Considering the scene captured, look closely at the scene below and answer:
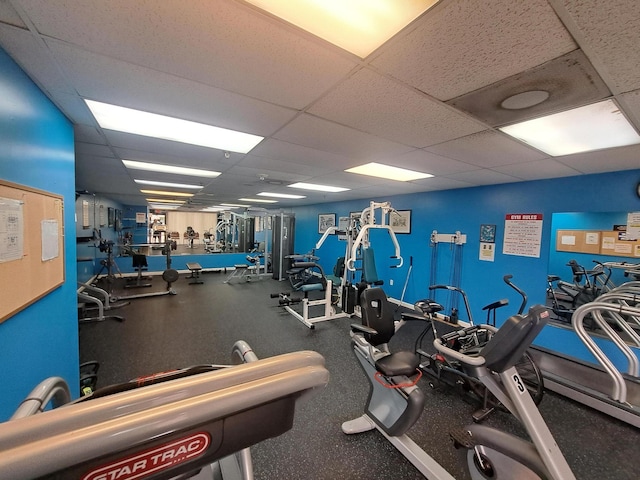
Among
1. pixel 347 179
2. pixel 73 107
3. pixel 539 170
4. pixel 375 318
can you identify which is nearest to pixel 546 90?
pixel 375 318

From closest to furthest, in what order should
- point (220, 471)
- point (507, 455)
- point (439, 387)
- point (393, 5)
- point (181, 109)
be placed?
point (393, 5) → point (220, 471) → point (507, 455) → point (181, 109) → point (439, 387)

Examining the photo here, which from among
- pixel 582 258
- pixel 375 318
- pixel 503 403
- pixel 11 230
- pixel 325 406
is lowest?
pixel 325 406

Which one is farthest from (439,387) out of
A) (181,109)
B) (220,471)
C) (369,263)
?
(181,109)

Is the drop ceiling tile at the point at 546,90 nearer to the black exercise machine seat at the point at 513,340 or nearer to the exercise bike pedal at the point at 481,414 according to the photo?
the black exercise machine seat at the point at 513,340

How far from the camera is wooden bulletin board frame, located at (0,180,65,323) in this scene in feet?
3.59

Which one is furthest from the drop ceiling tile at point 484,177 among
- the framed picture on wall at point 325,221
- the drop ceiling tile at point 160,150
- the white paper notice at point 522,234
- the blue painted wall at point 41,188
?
the framed picture on wall at point 325,221

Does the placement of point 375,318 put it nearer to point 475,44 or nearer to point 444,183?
point 475,44

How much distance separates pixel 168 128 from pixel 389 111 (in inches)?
65.2

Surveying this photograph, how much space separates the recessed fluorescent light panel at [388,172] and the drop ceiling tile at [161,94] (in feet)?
4.88

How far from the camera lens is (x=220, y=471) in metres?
0.95

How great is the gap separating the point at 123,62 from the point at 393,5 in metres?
1.16

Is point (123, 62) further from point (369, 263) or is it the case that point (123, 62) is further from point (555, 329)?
point (555, 329)

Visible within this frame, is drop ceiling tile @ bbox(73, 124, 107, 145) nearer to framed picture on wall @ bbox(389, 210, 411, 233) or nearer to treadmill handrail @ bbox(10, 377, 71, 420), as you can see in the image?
treadmill handrail @ bbox(10, 377, 71, 420)

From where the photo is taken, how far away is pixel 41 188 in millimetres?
1426
